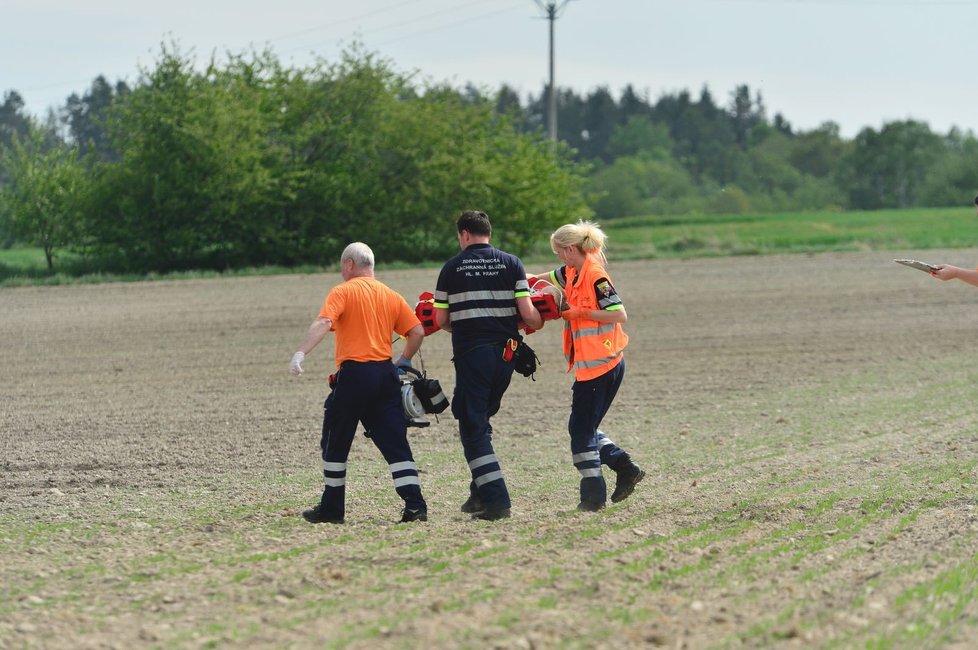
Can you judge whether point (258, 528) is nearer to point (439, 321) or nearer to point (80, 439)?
point (439, 321)

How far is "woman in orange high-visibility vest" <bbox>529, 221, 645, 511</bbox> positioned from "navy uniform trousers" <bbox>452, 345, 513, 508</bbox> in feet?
1.62

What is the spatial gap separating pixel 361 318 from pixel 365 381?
401mm

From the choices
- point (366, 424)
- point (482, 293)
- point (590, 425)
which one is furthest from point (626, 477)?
point (366, 424)

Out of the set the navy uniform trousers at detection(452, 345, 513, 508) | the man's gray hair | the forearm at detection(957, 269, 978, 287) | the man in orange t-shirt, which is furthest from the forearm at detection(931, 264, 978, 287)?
A: the man's gray hair

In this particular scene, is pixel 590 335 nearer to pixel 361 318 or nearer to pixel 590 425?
pixel 590 425

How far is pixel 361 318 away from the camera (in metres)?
8.11

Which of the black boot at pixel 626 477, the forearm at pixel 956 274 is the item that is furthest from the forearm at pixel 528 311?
the forearm at pixel 956 274

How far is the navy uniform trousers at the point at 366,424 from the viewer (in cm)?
816

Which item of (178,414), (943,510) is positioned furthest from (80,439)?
(943,510)

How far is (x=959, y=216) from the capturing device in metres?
59.5

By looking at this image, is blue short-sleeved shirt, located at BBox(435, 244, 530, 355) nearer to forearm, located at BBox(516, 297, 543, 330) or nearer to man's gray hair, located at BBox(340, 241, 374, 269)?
forearm, located at BBox(516, 297, 543, 330)

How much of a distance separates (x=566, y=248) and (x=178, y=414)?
6225mm

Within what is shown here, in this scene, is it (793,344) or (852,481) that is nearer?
(852,481)

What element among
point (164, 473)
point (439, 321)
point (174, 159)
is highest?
point (174, 159)
